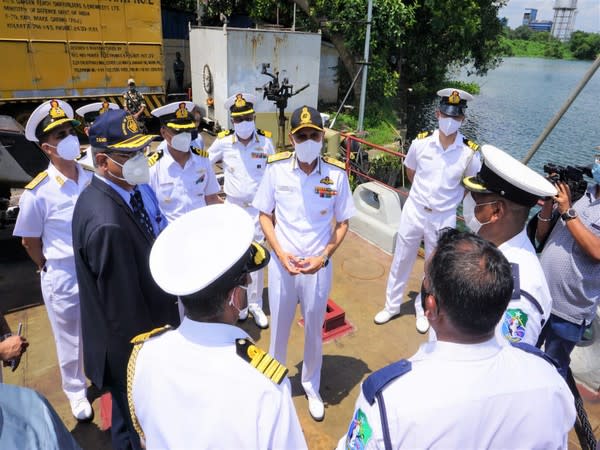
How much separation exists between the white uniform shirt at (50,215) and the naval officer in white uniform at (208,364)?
163cm

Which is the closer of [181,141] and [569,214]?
[569,214]

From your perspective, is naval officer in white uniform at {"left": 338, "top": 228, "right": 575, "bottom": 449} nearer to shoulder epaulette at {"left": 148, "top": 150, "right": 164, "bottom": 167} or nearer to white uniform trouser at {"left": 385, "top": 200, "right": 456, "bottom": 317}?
white uniform trouser at {"left": 385, "top": 200, "right": 456, "bottom": 317}

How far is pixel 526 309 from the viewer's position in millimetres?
1570

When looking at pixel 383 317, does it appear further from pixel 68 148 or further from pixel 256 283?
pixel 68 148

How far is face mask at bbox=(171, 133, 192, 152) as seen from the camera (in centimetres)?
328

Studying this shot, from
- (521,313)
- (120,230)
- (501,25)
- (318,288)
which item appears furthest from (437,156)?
(501,25)

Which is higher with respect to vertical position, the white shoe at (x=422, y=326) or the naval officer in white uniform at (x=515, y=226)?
the naval officer in white uniform at (x=515, y=226)

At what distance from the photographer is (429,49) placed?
58.2 feet

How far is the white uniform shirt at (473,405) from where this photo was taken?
1078 mm

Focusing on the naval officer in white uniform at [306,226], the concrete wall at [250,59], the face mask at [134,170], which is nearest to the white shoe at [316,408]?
the naval officer in white uniform at [306,226]

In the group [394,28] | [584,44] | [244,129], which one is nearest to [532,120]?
[394,28]

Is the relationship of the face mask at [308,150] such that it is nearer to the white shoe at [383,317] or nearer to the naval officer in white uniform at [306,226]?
the naval officer in white uniform at [306,226]

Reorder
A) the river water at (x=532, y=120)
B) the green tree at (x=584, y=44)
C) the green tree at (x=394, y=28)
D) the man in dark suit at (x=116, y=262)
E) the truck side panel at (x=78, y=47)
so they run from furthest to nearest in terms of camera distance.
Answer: the green tree at (x=584, y=44)
the river water at (x=532, y=120)
the green tree at (x=394, y=28)
the truck side panel at (x=78, y=47)
the man in dark suit at (x=116, y=262)

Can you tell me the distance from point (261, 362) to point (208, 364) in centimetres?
15
